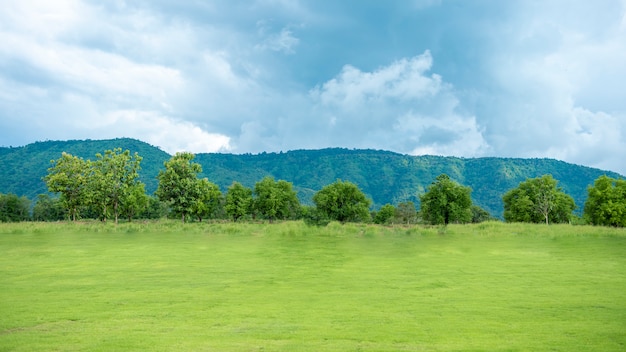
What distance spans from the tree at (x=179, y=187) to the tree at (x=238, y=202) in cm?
1156

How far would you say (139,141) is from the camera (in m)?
194

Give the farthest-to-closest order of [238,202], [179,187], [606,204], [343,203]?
[238,202] < [343,203] < [179,187] < [606,204]

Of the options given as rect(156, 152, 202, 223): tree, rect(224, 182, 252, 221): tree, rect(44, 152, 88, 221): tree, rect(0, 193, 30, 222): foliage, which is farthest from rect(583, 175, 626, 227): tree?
rect(0, 193, 30, 222): foliage

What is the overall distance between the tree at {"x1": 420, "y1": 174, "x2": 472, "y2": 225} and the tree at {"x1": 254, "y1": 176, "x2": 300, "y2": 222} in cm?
2092

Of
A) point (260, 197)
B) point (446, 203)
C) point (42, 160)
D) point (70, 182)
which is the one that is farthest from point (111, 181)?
point (42, 160)

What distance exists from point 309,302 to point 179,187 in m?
46.6

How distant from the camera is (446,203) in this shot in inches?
2297

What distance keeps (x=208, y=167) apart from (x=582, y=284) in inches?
7662

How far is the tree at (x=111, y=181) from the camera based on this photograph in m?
50.0

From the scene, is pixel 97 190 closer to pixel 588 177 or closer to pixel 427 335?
pixel 427 335

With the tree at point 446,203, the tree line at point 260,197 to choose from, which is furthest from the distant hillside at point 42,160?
the tree at point 446,203

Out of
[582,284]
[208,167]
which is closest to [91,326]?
[582,284]

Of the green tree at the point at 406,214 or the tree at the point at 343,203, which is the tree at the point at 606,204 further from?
the green tree at the point at 406,214

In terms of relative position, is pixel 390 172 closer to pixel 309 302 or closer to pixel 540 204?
pixel 540 204
